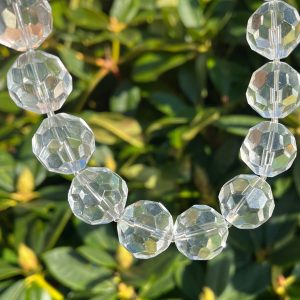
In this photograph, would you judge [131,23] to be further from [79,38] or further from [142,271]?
[142,271]

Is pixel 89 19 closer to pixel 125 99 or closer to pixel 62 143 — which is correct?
pixel 125 99

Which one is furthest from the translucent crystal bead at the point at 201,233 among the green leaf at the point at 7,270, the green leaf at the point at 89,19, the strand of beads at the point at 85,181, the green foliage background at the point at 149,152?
the green leaf at the point at 89,19

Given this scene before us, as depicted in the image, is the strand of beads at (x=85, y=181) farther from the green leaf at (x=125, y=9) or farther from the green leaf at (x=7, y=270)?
the green leaf at (x=125, y=9)

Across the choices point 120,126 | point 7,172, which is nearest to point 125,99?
point 120,126

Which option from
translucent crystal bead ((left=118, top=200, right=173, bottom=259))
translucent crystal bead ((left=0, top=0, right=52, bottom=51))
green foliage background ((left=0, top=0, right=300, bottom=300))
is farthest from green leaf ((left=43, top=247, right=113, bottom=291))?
translucent crystal bead ((left=0, top=0, right=52, bottom=51))

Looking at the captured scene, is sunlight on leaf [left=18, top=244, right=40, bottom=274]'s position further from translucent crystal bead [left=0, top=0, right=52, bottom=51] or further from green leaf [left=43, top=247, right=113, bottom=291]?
translucent crystal bead [left=0, top=0, right=52, bottom=51]
